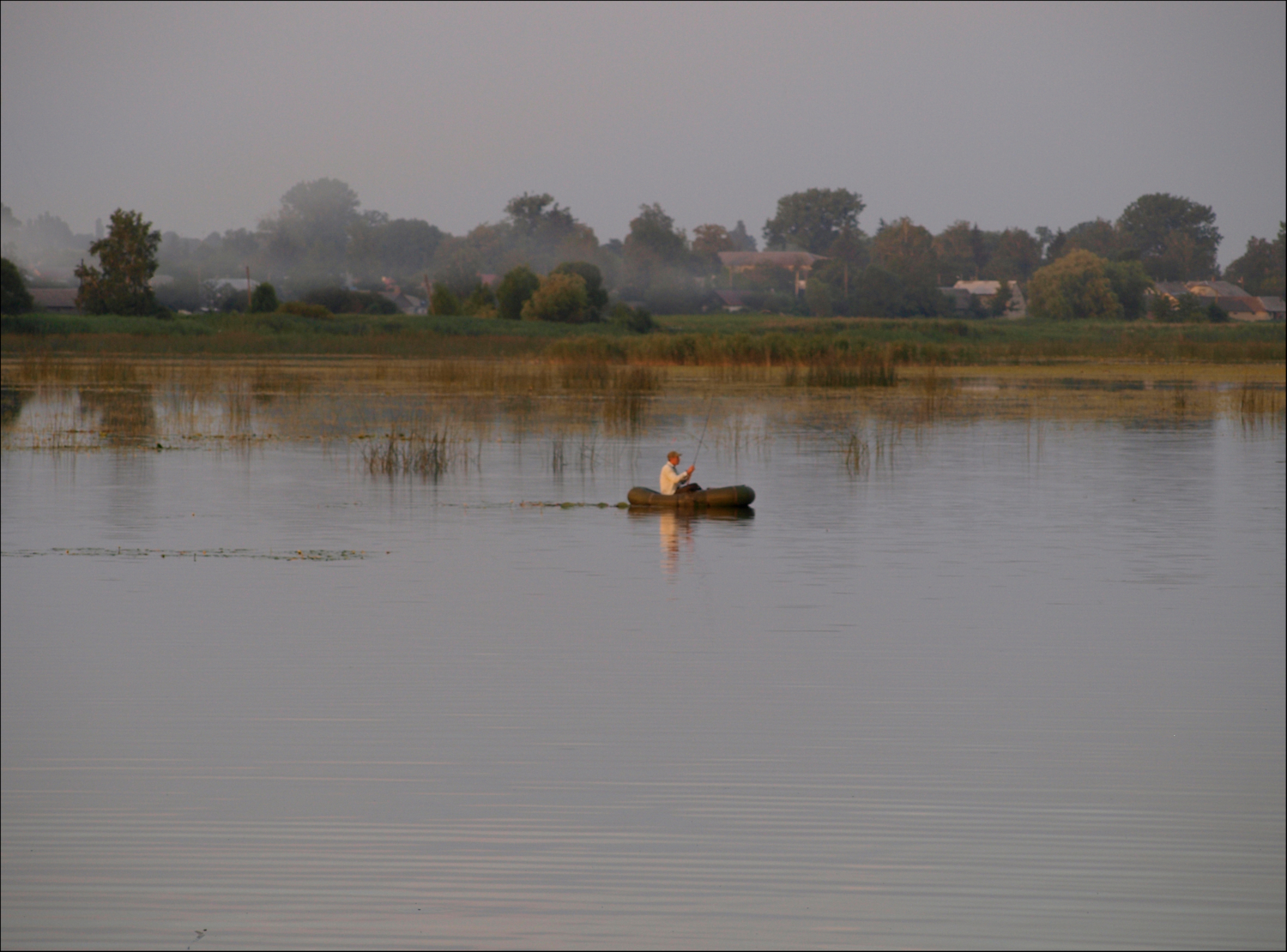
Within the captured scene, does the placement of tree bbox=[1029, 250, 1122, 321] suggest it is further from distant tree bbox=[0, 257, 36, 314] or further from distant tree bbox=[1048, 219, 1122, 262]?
distant tree bbox=[0, 257, 36, 314]

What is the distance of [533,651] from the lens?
12555 mm

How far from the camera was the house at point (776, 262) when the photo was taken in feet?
593

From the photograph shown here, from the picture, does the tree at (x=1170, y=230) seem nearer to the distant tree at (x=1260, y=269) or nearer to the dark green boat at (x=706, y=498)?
the distant tree at (x=1260, y=269)

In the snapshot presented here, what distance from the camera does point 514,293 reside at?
93.9 meters

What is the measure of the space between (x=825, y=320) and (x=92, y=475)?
245 feet

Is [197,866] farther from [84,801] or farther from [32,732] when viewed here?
[32,732]

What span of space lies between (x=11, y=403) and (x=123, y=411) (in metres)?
4.02

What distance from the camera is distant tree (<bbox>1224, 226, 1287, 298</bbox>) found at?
160 m

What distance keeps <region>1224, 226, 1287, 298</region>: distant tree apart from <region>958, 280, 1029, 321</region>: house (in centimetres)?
2393

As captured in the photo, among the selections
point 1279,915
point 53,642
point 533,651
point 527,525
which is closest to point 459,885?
point 1279,915

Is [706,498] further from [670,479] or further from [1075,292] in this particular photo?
[1075,292]

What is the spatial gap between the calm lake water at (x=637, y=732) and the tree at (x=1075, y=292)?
10269 cm

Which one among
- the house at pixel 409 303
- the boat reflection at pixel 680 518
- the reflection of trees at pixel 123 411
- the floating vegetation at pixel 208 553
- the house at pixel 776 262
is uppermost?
the house at pixel 776 262

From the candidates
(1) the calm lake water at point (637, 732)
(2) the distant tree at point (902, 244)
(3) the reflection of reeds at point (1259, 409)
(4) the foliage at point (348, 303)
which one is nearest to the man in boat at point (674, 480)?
(1) the calm lake water at point (637, 732)
